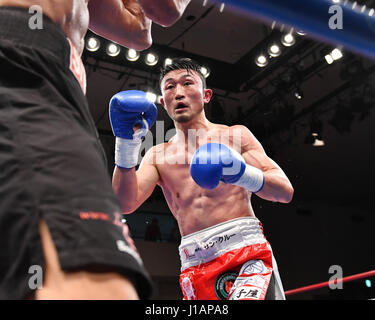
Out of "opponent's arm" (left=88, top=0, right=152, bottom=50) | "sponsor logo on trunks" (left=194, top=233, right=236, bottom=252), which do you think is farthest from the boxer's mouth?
"opponent's arm" (left=88, top=0, right=152, bottom=50)

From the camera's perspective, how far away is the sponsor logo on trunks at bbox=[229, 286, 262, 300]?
195cm

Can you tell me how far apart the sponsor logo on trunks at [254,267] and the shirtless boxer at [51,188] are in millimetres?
1459

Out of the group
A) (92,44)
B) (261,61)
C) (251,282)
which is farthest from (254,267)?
(261,61)

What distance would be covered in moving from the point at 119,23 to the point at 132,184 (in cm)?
100

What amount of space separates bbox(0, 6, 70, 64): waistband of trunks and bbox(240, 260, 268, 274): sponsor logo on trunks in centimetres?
149

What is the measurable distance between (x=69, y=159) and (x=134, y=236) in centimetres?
874

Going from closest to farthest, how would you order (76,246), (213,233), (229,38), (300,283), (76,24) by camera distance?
(76,246)
(76,24)
(213,233)
(229,38)
(300,283)

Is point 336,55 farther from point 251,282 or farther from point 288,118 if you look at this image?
point 251,282

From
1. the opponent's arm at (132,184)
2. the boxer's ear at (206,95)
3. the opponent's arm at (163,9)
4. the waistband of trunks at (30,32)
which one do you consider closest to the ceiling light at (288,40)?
the boxer's ear at (206,95)

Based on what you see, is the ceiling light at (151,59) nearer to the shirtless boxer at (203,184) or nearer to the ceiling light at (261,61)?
the ceiling light at (261,61)

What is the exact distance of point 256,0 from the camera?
0.76 metres

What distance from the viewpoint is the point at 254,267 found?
2.08m
